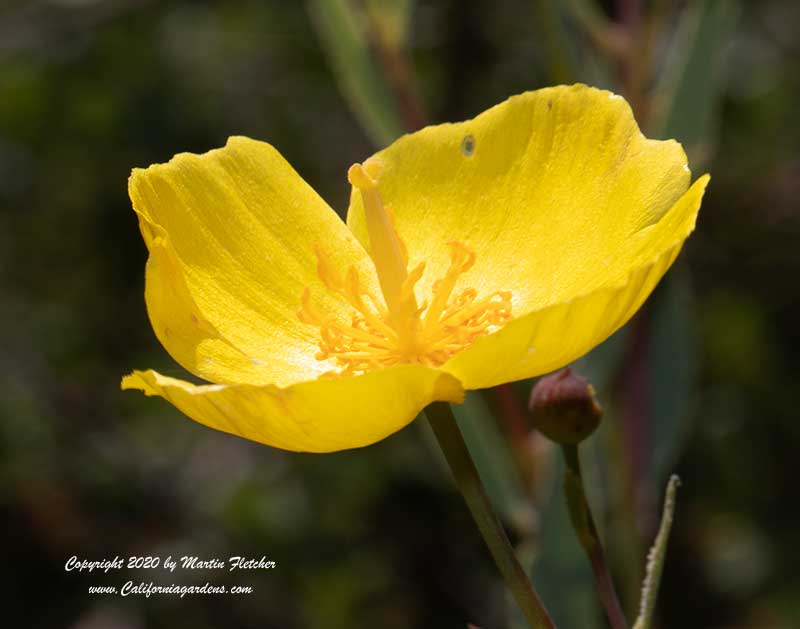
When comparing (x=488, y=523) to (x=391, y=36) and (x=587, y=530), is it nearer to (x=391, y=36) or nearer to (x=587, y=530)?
(x=587, y=530)

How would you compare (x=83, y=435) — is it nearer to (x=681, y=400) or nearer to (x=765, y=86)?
(x=681, y=400)

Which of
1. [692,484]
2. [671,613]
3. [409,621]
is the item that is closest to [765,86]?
[692,484]

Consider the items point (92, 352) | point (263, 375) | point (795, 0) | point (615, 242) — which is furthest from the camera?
point (795, 0)

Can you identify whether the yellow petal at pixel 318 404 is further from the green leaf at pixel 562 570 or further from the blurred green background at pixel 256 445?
the blurred green background at pixel 256 445

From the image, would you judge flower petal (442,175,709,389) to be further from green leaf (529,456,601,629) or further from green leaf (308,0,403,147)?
green leaf (308,0,403,147)

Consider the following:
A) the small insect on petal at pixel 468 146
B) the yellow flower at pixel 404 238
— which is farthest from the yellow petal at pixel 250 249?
the small insect on petal at pixel 468 146

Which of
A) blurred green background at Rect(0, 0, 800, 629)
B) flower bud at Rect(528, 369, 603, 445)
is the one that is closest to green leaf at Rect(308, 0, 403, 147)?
blurred green background at Rect(0, 0, 800, 629)

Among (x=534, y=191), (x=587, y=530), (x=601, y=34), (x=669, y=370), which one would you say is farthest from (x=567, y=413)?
(x=601, y=34)
